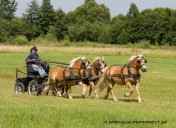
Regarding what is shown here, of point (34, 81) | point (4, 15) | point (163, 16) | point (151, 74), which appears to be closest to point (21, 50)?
point (151, 74)

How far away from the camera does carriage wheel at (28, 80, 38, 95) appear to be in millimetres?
18013

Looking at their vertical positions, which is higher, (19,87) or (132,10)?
(132,10)

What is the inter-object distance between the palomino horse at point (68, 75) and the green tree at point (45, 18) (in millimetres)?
87378

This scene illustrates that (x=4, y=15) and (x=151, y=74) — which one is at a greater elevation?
(x=4, y=15)

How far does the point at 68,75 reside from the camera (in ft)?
55.9

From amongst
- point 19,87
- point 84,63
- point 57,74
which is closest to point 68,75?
point 57,74

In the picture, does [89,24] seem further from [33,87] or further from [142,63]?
[142,63]

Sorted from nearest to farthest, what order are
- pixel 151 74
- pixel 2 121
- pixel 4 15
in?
1. pixel 2 121
2. pixel 151 74
3. pixel 4 15

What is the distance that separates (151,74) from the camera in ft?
105

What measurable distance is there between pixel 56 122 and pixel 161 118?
2.46 meters

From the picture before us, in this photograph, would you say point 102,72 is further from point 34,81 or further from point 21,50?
point 21,50

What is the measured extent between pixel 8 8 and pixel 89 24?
24.5 meters

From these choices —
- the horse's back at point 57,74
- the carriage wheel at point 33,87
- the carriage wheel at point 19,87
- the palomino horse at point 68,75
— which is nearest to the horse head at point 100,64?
the palomino horse at point 68,75

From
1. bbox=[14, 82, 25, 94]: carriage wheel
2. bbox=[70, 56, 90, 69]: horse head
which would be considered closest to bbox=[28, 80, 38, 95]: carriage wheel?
bbox=[14, 82, 25, 94]: carriage wheel
